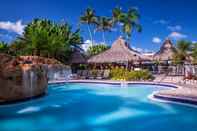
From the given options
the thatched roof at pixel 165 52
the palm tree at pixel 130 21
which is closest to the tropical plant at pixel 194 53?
the thatched roof at pixel 165 52

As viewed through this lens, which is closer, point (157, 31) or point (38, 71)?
point (38, 71)

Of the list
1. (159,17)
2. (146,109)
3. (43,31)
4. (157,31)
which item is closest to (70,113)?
(146,109)

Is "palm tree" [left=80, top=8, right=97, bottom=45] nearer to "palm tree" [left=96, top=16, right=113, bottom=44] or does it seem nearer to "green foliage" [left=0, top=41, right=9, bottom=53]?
"palm tree" [left=96, top=16, right=113, bottom=44]

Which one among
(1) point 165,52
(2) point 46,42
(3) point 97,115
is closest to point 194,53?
(1) point 165,52

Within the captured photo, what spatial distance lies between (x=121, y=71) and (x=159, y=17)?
16044 mm

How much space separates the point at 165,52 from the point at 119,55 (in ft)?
13.8

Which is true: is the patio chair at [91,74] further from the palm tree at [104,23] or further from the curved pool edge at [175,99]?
the palm tree at [104,23]

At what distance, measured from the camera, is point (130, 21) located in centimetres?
4047

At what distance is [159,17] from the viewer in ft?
122

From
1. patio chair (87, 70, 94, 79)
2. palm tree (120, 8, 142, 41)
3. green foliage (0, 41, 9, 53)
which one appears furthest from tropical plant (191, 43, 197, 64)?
green foliage (0, 41, 9, 53)

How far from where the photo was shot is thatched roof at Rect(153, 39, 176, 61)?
25.3m

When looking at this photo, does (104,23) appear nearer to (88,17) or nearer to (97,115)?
(88,17)

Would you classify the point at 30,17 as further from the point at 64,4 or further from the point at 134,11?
the point at 134,11

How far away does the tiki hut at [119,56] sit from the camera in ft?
80.2
